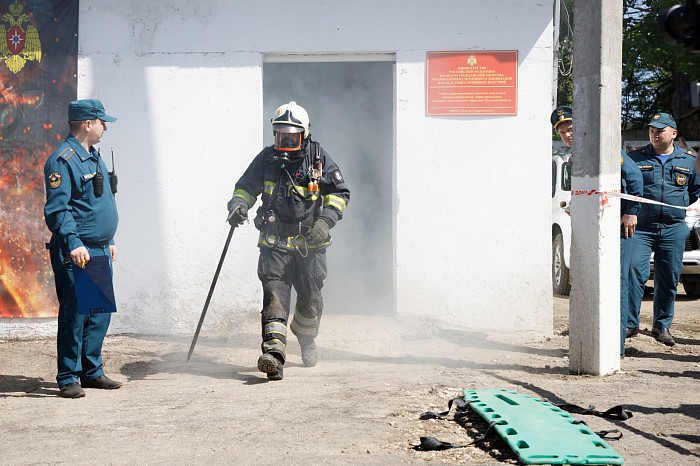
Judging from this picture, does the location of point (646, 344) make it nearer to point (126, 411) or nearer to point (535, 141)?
point (535, 141)

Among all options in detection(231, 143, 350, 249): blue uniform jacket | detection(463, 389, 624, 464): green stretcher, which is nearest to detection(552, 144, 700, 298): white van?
detection(231, 143, 350, 249): blue uniform jacket

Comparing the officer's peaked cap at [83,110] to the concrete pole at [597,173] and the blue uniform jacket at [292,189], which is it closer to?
the blue uniform jacket at [292,189]

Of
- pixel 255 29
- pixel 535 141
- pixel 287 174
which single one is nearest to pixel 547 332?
pixel 535 141

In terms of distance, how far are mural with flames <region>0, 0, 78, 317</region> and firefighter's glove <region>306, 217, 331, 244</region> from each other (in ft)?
10.8

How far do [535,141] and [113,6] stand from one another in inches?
177

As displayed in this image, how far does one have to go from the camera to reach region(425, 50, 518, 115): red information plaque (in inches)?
297

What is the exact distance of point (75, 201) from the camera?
528cm

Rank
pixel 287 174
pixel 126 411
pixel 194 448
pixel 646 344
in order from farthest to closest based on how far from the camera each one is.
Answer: pixel 646 344, pixel 287 174, pixel 126 411, pixel 194 448

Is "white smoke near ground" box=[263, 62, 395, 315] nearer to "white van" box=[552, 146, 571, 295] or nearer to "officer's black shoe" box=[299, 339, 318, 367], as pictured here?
"white van" box=[552, 146, 571, 295]

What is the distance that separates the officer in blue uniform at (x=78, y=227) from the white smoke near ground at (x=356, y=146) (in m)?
4.29

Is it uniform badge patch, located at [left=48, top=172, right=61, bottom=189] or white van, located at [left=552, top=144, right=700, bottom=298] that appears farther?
white van, located at [left=552, top=144, right=700, bottom=298]

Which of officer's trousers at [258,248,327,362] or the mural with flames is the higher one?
the mural with flames

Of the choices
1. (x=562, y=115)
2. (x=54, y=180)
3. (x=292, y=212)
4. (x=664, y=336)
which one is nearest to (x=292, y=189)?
(x=292, y=212)

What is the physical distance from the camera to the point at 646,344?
702 cm
